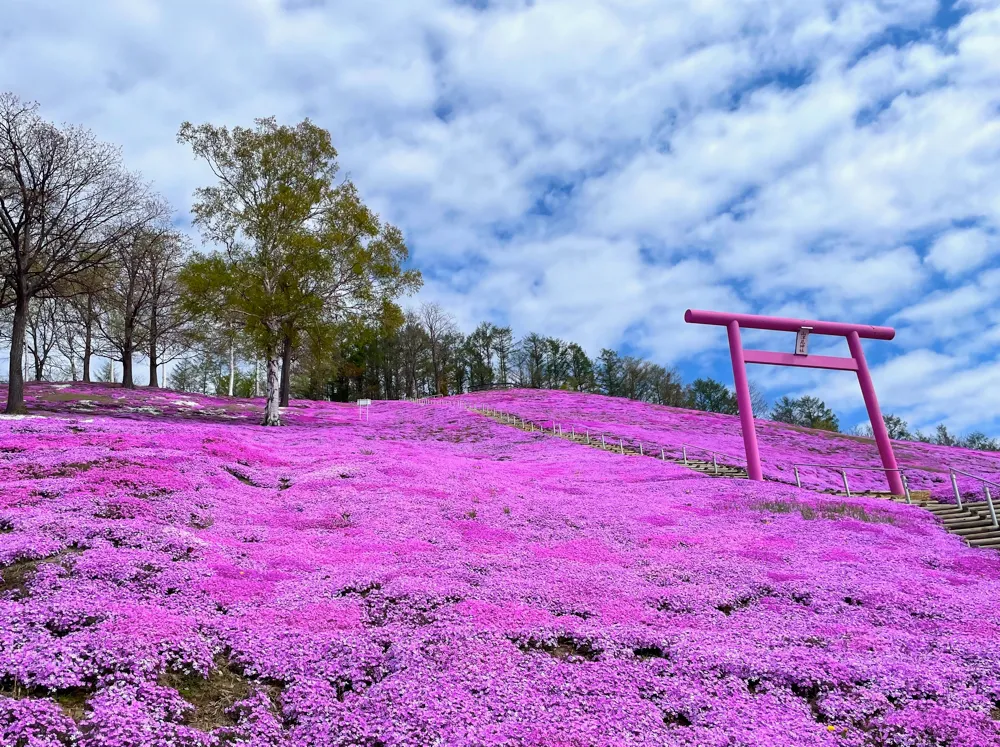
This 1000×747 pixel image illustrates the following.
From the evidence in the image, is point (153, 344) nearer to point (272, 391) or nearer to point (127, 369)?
point (127, 369)

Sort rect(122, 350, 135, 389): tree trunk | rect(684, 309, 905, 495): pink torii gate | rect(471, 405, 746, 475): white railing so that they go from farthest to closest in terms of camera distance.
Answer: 1. rect(122, 350, 135, 389): tree trunk
2. rect(471, 405, 746, 475): white railing
3. rect(684, 309, 905, 495): pink torii gate

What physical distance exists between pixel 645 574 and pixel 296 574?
5.60m

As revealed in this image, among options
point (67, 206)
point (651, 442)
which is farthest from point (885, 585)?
point (67, 206)

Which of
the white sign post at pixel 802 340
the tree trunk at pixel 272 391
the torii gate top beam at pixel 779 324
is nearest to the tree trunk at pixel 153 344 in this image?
the tree trunk at pixel 272 391

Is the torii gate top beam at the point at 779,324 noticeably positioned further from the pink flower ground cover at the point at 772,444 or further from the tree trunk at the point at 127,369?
the tree trunk at the point at 127,369

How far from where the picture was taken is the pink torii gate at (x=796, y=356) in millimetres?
22125

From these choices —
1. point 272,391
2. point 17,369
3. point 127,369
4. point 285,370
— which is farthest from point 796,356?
point 127,369

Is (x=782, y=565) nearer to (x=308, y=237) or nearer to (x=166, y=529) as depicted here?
(x=166, y=529)

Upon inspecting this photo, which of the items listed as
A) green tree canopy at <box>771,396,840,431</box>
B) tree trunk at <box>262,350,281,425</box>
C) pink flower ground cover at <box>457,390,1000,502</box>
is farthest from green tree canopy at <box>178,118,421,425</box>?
green tree canopy at <box>771,396,840,431</box>

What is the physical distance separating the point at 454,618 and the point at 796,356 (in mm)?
19933

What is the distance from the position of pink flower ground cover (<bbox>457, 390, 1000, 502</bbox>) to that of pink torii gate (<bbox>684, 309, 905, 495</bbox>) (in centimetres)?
306

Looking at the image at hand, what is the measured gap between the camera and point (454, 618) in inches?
295

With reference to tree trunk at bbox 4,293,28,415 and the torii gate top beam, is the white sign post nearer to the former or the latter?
the torii gate top beam

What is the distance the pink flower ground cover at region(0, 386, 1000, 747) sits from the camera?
5348 mm
